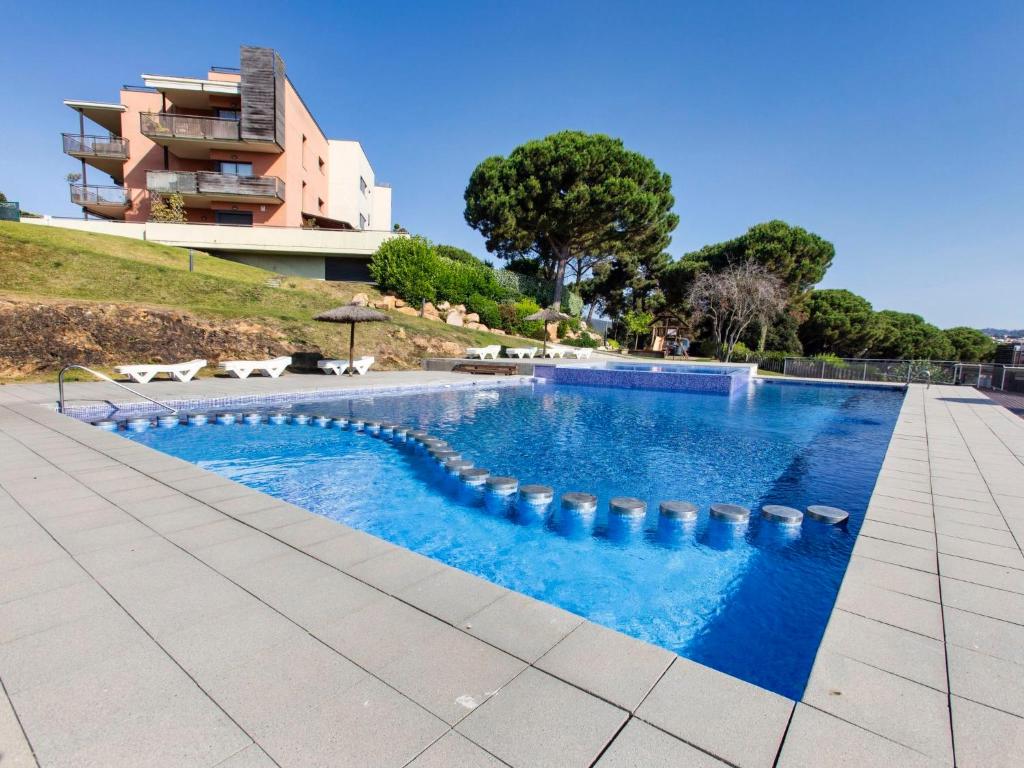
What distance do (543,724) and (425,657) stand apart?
0.61 metres

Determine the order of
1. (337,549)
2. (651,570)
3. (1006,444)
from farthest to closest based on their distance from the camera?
(1006,444)
(651,570)
(337,549)

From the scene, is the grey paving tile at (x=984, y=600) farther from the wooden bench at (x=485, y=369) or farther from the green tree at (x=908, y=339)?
the green tree at (x=908, y=339)

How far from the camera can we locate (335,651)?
216 centimetres

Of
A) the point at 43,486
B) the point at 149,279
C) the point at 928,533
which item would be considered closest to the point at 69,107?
the point at 149,279

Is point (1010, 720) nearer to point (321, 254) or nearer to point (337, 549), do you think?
point (337, 549)

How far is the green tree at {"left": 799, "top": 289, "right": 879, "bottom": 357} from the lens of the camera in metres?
37.2

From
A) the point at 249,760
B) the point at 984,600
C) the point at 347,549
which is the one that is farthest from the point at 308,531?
the point at 984,600

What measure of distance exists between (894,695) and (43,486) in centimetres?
616

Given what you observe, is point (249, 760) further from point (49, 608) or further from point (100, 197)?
point (100, 197)

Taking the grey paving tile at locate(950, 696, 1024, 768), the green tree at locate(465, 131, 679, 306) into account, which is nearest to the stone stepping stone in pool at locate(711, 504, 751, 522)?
the grey paving tile at locate(950, 696, 1024, 768)

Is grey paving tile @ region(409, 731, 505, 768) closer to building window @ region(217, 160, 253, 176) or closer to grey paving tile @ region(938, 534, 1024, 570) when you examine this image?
grey paving tile @ region(938, 534, 1024, 570)

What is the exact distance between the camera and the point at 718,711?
5.95 feet

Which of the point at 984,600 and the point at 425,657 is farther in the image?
the point at 984,600

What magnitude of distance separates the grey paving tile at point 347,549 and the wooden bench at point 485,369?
45.6ft
